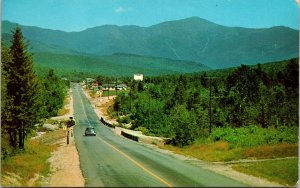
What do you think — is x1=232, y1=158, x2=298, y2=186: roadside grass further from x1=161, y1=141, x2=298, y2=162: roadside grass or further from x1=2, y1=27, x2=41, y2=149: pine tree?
x1=2, y1=27, x2=41, y2=149: pine tree

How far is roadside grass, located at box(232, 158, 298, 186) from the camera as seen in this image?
73.7ft

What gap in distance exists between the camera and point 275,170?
989 inches

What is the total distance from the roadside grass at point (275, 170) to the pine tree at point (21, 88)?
19.0m

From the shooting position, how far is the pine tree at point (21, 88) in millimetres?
39531

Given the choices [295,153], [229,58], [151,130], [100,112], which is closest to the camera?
[295,153]

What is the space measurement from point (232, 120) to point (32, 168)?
144 feet

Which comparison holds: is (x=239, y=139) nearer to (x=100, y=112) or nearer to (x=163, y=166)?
(x=163, y=166)

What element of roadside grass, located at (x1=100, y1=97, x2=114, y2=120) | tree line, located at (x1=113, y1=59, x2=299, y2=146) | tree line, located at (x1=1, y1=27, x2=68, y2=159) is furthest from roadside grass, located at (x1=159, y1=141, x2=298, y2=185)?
roadside grass, located at (x1=100, y1=97, x2=114, y2=120)

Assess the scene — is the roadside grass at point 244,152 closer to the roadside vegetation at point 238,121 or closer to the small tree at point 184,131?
the roadside vegetation at point 238,121

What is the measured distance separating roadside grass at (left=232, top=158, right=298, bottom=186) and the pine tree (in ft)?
62.5

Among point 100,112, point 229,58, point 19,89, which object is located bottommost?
point 100,112

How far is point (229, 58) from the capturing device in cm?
5456

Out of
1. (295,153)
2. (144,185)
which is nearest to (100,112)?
(295,153)

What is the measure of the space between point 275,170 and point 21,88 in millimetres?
23859
